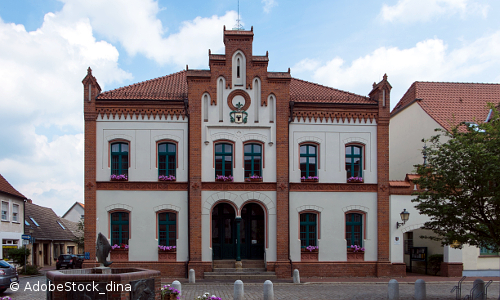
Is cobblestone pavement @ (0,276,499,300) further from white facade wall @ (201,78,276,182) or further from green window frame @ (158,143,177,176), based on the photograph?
green window frame @ (158,143,177,176)

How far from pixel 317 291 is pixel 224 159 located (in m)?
8.77

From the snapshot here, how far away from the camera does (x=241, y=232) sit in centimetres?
2530

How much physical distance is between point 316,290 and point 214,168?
845cm

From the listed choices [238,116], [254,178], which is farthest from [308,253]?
[238,116]

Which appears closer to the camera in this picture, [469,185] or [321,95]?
[469,185]

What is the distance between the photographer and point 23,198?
36625mm

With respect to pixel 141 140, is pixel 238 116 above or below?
above

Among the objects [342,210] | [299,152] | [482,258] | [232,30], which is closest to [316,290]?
[342,210]

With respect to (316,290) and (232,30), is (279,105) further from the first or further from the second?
(316,290)

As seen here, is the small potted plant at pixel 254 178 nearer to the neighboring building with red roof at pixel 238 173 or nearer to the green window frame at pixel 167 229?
the neighboring building with red roof at pixel 238 173

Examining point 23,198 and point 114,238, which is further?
point 23,198

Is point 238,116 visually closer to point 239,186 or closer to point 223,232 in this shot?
point 239,186

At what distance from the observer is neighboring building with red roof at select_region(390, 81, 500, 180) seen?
30.7 metres

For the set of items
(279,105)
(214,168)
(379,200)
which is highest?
(279,105)
